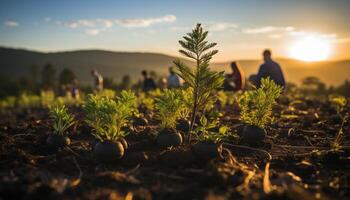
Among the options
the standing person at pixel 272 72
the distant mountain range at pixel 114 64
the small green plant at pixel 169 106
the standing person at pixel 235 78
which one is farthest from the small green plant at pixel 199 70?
the distant mountain range at pixel 114 64

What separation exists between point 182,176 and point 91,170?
126 cm

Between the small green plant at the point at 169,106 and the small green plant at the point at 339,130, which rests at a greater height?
the small green plant at the point at 169,106

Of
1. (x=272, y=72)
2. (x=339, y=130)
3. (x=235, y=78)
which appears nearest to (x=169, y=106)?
(x=339, y=130)

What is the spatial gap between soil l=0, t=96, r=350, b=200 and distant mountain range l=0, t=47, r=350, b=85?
92058mm

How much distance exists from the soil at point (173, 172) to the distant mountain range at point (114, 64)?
302 feet

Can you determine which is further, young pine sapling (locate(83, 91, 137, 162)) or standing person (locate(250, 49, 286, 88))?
standing person (locate(250, 49, 286, 88))

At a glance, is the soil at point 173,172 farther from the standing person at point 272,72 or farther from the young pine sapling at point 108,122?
the standing person at point 272,72

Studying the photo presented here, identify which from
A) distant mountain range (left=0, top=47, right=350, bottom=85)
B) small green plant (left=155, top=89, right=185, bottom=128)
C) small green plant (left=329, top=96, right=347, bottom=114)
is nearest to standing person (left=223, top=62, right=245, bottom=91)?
small green plant (left=329, top=96, right=347, bottom=114)

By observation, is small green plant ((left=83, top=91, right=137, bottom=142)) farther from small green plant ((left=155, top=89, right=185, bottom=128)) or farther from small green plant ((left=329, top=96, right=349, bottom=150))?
small green plant ((left=329, top=96, right=349, bottom=150))

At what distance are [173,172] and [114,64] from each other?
12253 cm

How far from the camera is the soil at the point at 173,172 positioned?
380cm

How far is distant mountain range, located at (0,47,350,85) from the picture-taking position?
350 feet

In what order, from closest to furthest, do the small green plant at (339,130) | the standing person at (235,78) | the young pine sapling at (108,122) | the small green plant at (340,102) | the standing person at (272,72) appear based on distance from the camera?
the young pine sapling at (108,122) < the small green plant at (339,130) < the small green plant at (340,102) < the standing person at (272,72) < the standing person at (235,78)

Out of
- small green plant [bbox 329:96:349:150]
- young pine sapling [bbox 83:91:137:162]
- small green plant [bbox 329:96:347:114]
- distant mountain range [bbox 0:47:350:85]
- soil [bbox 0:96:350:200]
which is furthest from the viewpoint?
distant mountain range [bbox 0:47:350:85]
